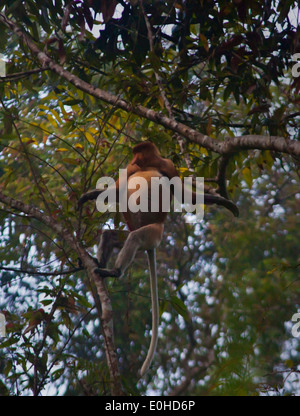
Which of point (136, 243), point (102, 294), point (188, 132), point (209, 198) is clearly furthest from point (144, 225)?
Result: point (102, 294)

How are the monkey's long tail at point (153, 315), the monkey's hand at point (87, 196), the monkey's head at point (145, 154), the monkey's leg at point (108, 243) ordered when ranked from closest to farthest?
the monkey's long tail at point (153, 315)
the monkey's hand at point (87, 196)
the monkey's leg at point (108, 243)
the monkey's head at point (145, 154)

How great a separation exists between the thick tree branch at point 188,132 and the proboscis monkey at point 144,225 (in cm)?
30

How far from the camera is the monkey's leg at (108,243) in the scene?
2.67m

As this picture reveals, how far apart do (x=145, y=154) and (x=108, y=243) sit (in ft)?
1.95

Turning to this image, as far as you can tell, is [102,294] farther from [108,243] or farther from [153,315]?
[108,243]

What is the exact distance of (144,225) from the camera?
2.77 metres

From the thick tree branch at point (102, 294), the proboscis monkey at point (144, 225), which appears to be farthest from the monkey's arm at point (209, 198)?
the thick tree branch at point (102, 294)

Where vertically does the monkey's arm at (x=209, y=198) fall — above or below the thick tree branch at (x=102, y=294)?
above

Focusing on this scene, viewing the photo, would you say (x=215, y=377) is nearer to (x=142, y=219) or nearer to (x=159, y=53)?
(x=142, y=219)

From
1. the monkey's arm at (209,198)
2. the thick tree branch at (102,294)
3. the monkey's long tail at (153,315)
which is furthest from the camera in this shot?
the monkey's arm at (209,198)

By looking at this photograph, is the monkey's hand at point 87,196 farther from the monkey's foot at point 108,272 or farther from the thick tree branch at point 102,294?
the monkey's foot at point 108,272

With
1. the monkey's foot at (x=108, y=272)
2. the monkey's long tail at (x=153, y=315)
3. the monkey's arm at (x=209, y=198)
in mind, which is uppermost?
the monkey's arm at (x=209, y=198)

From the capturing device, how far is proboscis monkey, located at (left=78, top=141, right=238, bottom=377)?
2463mm
